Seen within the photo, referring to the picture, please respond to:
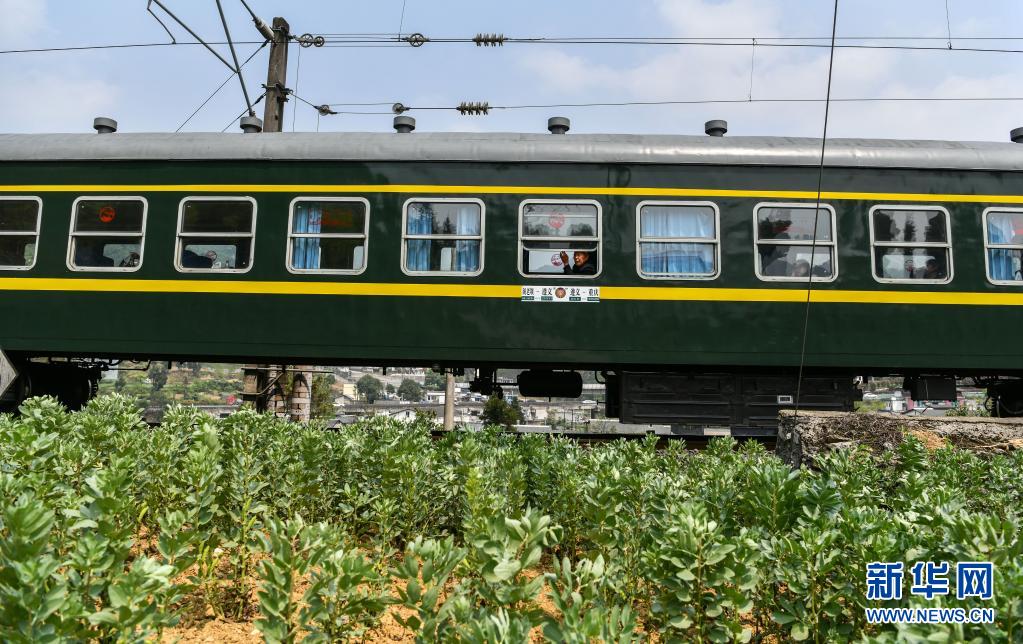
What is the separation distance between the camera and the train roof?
7.74m

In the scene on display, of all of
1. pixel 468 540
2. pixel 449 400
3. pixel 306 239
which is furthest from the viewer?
pixel 449 400

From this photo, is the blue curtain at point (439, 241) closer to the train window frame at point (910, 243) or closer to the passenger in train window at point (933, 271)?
the train window frame at point (910, 243)

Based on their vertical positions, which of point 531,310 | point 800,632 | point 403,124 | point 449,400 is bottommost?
point 800,632

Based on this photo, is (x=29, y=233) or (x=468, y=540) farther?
(x=29, y=233)

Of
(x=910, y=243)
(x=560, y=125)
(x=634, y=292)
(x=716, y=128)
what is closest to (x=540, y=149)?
(x=560, y=125)

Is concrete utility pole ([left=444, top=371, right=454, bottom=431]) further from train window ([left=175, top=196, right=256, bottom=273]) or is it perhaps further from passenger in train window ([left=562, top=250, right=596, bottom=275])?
passenger in train window ([left=562, top=250, right=596, bottom=275])

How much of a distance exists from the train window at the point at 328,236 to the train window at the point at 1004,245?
7.64m

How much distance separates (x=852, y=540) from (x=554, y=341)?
5223 mm

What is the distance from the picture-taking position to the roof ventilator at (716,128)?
8359 mm

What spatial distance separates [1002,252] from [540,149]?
228 inches

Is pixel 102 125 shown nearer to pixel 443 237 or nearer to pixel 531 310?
pixel 443 237

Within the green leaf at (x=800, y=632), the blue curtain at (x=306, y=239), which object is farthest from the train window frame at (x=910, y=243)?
the blue curtain at (x=306, y=239)

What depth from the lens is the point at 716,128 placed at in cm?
837

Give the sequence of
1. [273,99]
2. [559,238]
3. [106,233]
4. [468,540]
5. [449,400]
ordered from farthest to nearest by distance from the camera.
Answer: [449,400] < [273,99] < [106,233] < [559,238] < [468,540]
